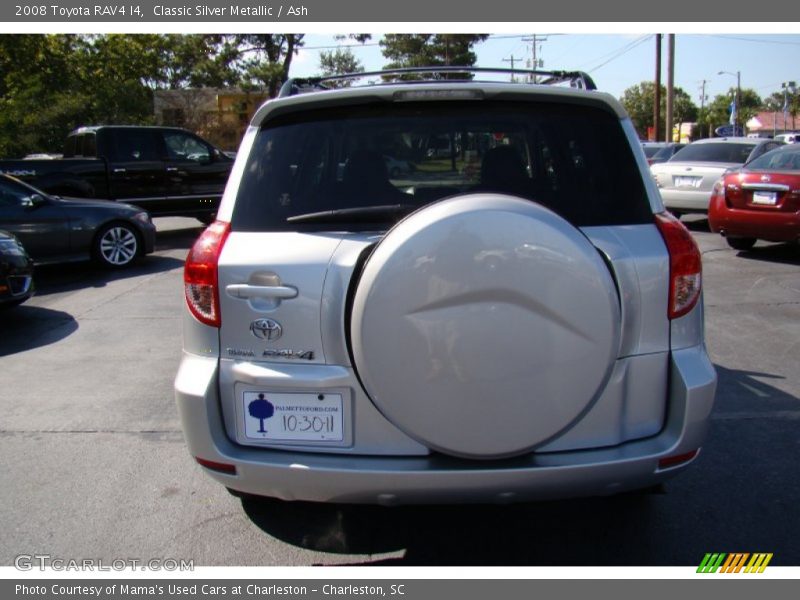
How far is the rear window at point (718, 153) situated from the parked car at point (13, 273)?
11040 mm

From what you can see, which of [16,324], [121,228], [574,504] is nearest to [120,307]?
[16,324]

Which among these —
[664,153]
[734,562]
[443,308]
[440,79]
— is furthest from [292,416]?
[664,153]

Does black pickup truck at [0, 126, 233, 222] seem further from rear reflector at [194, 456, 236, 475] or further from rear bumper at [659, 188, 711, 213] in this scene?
rear reflector at [194, 456, 236, 475]

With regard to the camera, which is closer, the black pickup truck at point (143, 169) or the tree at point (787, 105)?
the black pickup truck at point (143, 169)

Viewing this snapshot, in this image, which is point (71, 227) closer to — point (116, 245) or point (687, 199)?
point (116, 245)

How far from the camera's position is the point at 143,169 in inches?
526

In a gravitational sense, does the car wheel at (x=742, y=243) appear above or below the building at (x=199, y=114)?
below

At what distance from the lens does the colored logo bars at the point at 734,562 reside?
9.58 ft

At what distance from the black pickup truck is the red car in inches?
348

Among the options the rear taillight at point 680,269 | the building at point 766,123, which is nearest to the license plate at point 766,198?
the rear taillight at point 680,269

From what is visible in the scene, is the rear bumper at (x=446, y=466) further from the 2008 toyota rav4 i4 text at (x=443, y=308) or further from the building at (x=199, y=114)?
the building at (x=199, y=114)

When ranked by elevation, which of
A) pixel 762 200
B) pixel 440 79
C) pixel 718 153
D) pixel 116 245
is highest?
pixel 440 79

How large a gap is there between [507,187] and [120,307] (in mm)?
6331

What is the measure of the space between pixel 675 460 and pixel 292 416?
141 centimetres
